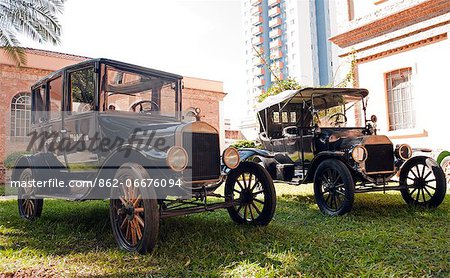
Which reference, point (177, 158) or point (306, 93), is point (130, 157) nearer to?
point (177, 158)

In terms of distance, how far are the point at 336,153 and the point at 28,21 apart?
774 cm

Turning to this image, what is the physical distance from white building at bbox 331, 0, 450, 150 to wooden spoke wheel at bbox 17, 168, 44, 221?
986 centimetres

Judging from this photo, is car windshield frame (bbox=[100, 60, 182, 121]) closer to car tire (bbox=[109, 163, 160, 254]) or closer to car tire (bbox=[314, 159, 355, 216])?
car tire (bbox=[109, 163, 160, 254])

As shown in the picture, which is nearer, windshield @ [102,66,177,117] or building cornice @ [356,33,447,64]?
windshield @ [102,66,177,117]

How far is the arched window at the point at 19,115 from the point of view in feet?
42.6

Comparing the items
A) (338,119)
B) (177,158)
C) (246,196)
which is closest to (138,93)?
(177,158)

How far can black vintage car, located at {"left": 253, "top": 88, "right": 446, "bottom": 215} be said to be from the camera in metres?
4.98

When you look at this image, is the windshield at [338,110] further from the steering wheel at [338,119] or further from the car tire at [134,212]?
the car tire at [134,212]

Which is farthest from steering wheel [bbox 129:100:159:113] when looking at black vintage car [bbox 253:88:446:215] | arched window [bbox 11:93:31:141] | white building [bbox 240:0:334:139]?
white building [bbox 240:0:334:139]

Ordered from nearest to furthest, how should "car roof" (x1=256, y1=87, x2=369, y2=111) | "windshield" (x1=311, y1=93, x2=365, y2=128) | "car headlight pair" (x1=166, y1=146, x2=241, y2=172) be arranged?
"car headlight pair" (x1=166, y1=146, x2=241, y2=172)
"car roof" (x1=256, y1=87, x2=369, y2=111)
"windshield" (x1=311, y1=93, x2=365, y2=128)

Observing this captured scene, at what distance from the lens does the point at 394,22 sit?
10789 mm

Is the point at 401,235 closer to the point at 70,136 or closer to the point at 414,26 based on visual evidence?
the point at 70,136

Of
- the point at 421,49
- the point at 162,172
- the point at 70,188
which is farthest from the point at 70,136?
the point at 421,49

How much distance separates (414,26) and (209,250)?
33.3 ft
